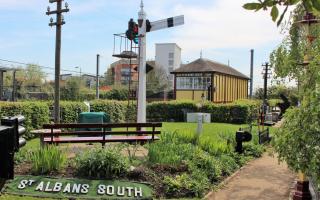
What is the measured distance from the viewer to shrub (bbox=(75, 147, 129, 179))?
859cm

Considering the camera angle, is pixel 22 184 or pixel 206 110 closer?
pixel 22 184

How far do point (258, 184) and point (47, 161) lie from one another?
4.30m

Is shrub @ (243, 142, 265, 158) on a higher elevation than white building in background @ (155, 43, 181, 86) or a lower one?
lower

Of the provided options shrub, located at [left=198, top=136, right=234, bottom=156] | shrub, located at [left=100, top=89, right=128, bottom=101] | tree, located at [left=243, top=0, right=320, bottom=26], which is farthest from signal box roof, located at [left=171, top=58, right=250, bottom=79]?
tree, located at [left=243, top=0, right=320, bottom=26]

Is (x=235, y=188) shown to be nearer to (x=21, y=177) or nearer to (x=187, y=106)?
(x=21, y=177)

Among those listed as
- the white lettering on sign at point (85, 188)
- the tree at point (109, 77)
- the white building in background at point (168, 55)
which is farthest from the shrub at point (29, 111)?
the white building in background at point (168, 55)

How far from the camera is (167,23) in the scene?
14859 millimetres

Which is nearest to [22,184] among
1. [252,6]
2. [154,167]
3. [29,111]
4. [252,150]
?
[154,167]

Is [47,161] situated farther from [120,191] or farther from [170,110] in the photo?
[170,110]

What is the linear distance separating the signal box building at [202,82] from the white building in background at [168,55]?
168 ft

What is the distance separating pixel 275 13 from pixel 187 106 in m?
28.1

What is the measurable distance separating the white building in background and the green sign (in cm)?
8554

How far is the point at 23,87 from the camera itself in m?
56.2

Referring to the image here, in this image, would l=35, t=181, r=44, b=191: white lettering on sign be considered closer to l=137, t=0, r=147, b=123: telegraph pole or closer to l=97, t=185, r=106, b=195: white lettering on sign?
l=97, t=185, r=106, b=195: white lettering on sign
